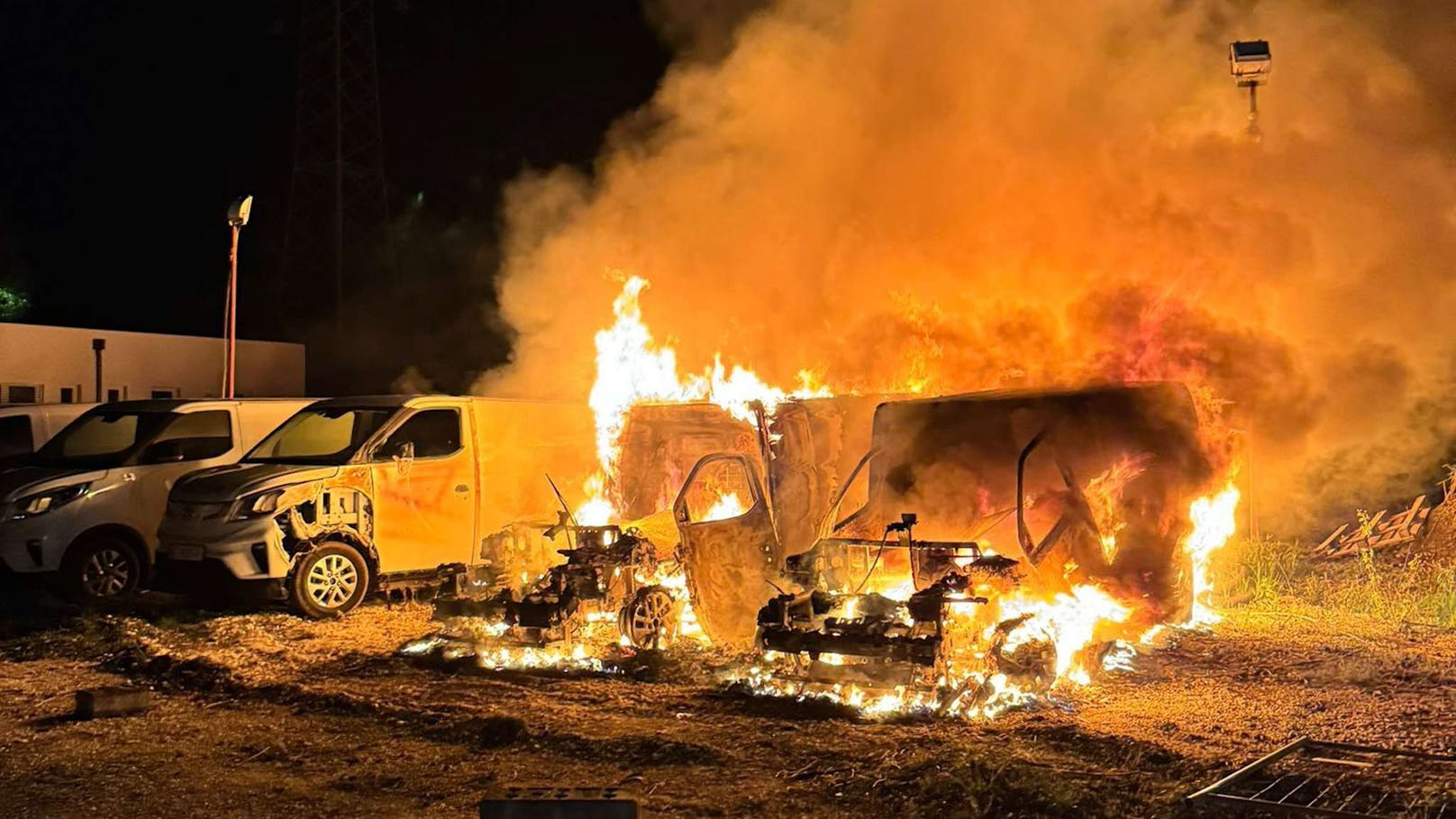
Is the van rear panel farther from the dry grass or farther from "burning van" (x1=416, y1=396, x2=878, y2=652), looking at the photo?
the dry grass

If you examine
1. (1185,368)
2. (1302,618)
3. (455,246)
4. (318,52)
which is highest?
(318,52)

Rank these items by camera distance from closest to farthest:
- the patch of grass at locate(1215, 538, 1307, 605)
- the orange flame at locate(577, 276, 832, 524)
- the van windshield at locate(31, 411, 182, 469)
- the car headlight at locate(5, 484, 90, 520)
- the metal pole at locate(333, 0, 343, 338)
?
the patch of grass at locate(1215, 538, 1307, 605) → the car headlight at locate(5, 484, 90, 520) → the van windshield at locate(31, 411, 182, 469) → the orange flame at locate(577, 276, 832, 524) → the metal pole at locate(333, 0, 343, 338)

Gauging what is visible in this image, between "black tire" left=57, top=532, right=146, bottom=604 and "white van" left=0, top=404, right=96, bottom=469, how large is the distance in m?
2.52

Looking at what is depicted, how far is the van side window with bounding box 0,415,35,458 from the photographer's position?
1302 centimetres

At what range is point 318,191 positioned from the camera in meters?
29.1

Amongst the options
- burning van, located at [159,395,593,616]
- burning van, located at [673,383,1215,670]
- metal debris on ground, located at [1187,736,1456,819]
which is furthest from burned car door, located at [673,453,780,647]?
metal debris on ground, located at [1187,736,1456,819]

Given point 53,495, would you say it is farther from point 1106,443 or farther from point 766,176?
point 1106,443

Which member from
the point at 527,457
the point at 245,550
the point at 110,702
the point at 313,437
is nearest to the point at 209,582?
the point at 245,550

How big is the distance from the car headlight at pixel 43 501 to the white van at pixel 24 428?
237 cm

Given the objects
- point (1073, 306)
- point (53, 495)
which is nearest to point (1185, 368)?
point (1073, 306)

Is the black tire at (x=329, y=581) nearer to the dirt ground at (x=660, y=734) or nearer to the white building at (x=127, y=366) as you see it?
the dirt ground at (x=660, y=734)

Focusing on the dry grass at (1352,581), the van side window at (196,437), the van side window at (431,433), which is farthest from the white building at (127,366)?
the dry grass at (1352,581)

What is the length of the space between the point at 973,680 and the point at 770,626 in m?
1.22

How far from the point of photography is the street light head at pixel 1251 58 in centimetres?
982
